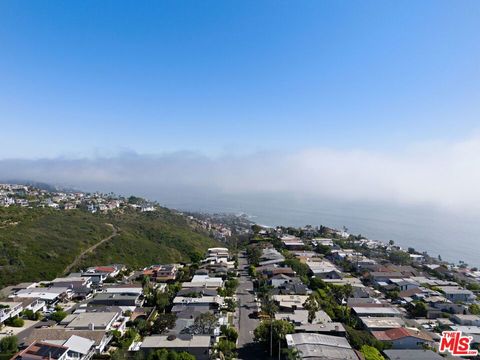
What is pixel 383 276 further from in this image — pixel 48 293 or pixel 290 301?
pixel 48 293

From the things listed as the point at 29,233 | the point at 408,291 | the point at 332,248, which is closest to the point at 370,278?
the point at 408,291

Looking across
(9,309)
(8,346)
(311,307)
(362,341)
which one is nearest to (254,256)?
(311,307)

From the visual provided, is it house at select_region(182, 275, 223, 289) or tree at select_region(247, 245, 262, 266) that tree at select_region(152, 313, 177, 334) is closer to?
house at select_region(182, 275, 223, 289)

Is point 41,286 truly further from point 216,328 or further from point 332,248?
point 332,248

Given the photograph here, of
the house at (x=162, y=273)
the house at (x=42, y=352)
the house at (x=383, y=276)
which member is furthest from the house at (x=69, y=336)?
the house at (x=383, y=276)

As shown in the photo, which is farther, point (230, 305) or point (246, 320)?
point (230, 305)

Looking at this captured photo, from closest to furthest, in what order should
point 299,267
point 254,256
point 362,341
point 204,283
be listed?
1. point 362,341
2. point 204,283
3. point 299,267
4. point 254,256
